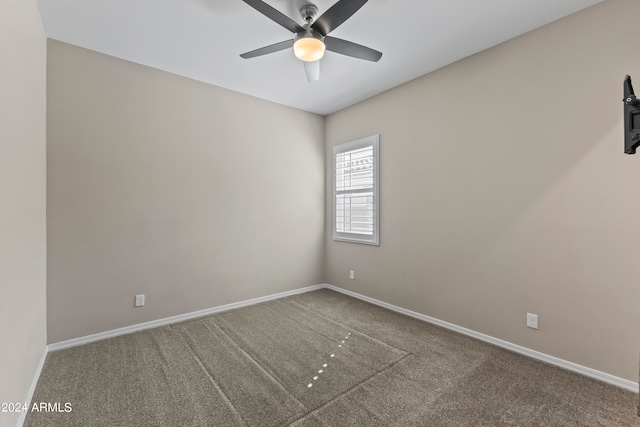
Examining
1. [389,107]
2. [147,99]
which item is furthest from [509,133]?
[147,99]

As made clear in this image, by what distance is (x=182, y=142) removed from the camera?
3.25 meters

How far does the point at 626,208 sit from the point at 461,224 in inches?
46.0

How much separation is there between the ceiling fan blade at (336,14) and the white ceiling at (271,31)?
0.24 m

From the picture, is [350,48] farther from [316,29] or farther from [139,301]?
[139,301]

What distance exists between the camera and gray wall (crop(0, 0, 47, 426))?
1399mm

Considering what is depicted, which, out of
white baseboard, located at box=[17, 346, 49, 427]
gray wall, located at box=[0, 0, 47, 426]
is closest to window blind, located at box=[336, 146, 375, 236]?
gray wall, located at box=[0, 0, 47, 426]

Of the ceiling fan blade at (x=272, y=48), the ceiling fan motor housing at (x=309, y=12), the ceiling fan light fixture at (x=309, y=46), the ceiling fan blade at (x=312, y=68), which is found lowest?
the ceiling fan light fixture at (x=309, y=46)

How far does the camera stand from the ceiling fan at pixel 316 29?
182 cm

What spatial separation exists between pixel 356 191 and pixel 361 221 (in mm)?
444

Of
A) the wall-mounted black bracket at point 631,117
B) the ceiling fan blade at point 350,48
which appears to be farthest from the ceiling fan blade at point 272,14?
the wall-mounted black bracket at point 631,117

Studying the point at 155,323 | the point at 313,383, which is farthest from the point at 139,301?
the point at 313,383

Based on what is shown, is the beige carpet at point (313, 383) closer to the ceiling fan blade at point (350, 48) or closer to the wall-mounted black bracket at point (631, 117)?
the wall-mounted black bracket at point (631, 117)

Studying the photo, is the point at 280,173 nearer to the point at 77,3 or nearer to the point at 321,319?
the point at 321,319

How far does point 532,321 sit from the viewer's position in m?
2.42
